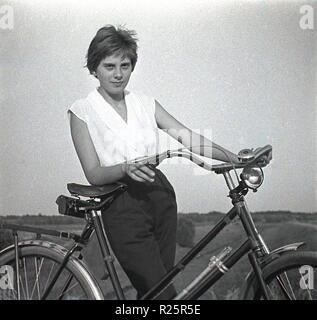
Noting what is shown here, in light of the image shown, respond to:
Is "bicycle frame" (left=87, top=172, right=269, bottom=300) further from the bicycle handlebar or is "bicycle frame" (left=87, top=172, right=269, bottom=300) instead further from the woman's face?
the woman's face

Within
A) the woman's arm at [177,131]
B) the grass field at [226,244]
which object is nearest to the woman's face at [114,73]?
the woman's arm at [177,131]

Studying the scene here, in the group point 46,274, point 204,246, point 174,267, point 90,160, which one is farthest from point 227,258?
point 46,274

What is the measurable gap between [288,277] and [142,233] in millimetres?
600

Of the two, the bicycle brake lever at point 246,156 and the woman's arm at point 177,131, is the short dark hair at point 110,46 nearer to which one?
the woman's arm at point 177,131

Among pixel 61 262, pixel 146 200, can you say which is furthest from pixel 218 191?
pixel 61 262

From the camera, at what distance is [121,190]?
200 cm

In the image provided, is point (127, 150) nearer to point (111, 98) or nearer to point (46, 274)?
point (111, 98)

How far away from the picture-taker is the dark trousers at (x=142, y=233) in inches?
78.5

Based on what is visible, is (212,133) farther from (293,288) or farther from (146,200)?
(293,288)

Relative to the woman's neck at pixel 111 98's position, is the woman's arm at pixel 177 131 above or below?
below

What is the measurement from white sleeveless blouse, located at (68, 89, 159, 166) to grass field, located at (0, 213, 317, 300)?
16.7 inches

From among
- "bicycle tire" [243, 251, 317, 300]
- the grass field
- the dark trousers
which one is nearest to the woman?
the dark trousers

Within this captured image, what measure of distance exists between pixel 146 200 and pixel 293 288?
68 centimetres
